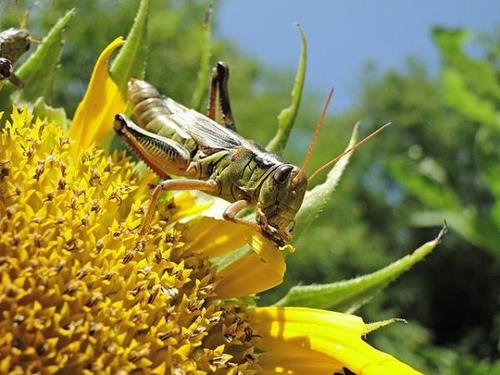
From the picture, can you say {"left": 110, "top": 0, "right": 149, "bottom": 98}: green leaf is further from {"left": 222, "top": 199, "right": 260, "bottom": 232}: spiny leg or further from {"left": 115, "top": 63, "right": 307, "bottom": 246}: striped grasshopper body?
{"left": 222, "top": 199, "right": 260, "bottom": 232}: spiny leg

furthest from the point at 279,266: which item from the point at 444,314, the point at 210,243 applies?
the point at 444,314

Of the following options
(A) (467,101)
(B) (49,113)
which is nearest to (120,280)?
(B) (49,113)

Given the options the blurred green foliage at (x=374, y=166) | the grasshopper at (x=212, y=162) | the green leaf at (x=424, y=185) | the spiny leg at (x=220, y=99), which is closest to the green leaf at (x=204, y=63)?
the spiny leg at (x=220, y=99)

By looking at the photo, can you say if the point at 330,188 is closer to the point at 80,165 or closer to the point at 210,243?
the point at 210,243

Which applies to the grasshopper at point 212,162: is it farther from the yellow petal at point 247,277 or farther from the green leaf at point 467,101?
the green leaf at point 467,101

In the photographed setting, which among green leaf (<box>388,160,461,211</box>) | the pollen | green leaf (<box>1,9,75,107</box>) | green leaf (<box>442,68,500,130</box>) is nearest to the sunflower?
the pollen

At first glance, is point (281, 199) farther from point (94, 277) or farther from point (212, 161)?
point (94, 277)

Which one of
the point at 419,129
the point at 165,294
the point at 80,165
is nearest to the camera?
the point at 165,294
